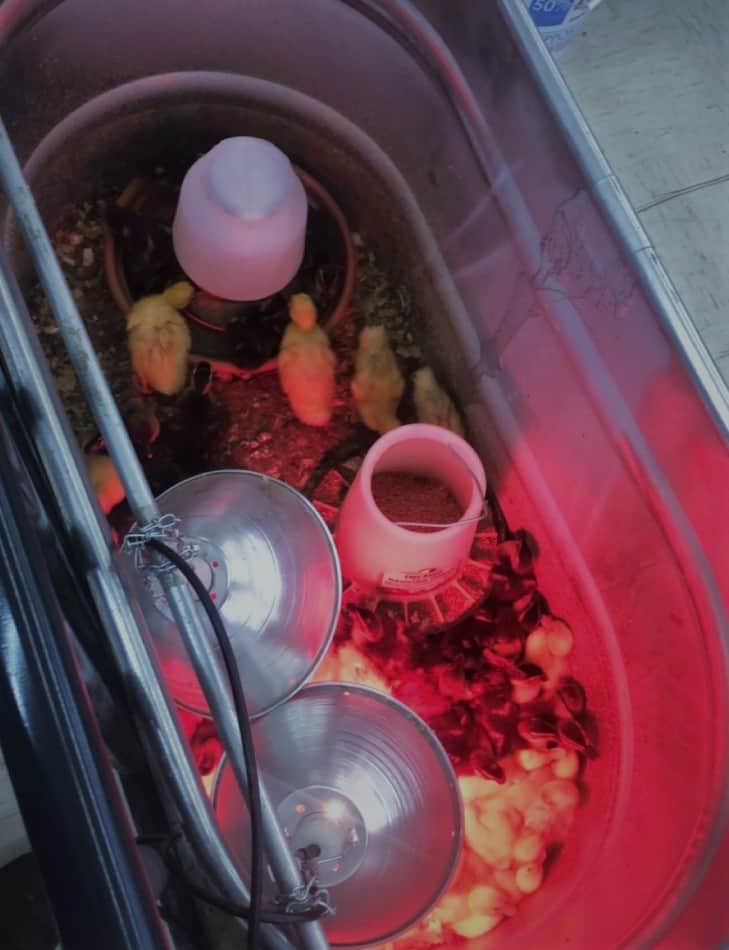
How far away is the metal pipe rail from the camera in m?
0.46

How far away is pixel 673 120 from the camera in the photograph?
1.19 m

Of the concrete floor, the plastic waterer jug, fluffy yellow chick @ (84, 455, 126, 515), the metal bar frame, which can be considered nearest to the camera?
the metal bar frame

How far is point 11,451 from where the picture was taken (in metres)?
0.45

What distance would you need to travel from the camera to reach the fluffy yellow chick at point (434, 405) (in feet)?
3.57

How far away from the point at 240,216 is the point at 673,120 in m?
0.71

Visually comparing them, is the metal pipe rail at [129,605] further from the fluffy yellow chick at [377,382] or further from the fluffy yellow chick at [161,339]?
the fluffy yellow chick at [377,382]

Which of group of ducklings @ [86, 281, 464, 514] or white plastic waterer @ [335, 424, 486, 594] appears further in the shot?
group of ducklings @ [86, 281, 464, 514]

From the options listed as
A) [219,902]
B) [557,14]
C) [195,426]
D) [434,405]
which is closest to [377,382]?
[434,405]

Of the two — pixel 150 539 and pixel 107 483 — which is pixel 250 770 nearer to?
pixel 150 539

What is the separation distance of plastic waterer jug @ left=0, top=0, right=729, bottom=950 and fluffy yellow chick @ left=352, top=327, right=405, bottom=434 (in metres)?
0.08

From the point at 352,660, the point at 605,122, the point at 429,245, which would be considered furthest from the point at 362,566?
the point at 605,122

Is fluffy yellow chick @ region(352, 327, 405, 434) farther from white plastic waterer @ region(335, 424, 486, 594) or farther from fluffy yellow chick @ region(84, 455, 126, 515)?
fluffy yellow chick @ region(84, 455, 126, 515)

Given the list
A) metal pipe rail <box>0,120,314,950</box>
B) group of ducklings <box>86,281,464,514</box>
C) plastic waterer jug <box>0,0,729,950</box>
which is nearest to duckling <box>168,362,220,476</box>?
group of ducklings <box>86,281,464,514</box>

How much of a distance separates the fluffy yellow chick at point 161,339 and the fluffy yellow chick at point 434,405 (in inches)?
12.8
